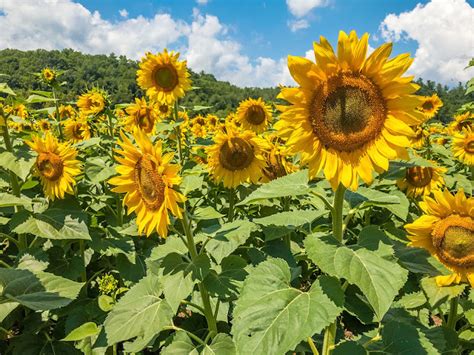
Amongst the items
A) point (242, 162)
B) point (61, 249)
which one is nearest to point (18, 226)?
point (61, 249)

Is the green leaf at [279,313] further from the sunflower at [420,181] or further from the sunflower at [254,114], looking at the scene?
the sunflower at [254,114]

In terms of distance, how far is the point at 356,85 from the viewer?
1.91 metres

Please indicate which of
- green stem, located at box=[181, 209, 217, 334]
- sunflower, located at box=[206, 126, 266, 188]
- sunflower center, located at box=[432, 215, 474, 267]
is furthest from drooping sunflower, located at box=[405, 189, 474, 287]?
sunflower, located at box=[206, 126, 266, 188]

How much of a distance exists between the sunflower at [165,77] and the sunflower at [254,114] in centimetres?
174

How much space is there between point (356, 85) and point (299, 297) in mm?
1047

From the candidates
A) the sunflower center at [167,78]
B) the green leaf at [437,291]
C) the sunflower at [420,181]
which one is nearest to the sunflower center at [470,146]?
the sunflower at [420,181]

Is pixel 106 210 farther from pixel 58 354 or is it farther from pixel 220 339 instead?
pixel 220 339

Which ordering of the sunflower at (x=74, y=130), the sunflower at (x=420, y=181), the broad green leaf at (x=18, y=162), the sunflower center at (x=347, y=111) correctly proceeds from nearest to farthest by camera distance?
1. the sunflower center at (x=347, y=111)
2. the broad green leaf at (x=18, y=162)
3. the sunflower at (x=420, y=181)
4. the sunflower at (x=74, y=130)

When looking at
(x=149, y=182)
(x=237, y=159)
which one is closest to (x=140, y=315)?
(x=149, y=182)

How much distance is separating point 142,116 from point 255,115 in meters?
2.15

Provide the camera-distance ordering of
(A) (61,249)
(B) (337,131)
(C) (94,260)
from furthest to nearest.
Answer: (C) (94,260), (A) (61,249), (B) (337,131)

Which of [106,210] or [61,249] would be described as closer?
[61,249]

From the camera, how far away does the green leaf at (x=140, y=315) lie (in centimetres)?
231

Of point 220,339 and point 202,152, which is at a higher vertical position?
point 202,152
